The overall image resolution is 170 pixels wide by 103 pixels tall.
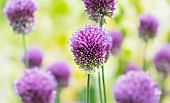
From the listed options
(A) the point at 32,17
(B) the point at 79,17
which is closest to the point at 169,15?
(B) the point at 79,17

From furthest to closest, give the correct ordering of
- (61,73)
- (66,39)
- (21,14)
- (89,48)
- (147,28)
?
(66,39) → (61,73) → (147,28) → (21,14) → (89,48)

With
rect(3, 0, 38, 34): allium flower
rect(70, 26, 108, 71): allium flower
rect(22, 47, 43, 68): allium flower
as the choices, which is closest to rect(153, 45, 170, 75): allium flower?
rect(22, 47, 43, 68): allium flower

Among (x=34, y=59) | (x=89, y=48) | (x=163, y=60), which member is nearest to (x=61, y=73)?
(x=34, y=59)

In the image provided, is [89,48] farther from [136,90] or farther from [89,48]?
[136,90]

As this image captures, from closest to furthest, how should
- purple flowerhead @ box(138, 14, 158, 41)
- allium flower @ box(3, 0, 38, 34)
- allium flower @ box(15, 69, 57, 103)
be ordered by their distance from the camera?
1. allium flower @ box(15, 69, 57, 103)
2. allium flower @ box(3, 0, 38, 34)
3. purple flowerhead @ box(138, 14, 158, 41)

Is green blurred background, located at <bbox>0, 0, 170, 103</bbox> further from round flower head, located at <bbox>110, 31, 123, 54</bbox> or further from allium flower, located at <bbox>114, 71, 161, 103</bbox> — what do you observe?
allium flower, located at <bbox>114, 71, 161, 103</bbox>

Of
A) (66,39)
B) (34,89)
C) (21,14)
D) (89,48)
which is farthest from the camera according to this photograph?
(66,39)

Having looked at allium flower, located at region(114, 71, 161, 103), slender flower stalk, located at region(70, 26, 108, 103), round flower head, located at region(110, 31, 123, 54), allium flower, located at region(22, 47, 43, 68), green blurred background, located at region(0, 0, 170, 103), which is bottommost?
allium flower, located at region(114, 71, 161, 103)

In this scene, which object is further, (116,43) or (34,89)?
(116,43)
